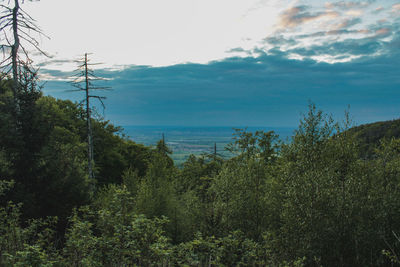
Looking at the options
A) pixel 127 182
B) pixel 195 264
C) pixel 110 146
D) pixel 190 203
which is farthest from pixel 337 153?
pixel 110 146

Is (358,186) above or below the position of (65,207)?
above

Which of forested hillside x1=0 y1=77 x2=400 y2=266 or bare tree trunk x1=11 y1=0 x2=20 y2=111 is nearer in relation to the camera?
forested hillside x1=0 y1=77 x2=400 y2=266

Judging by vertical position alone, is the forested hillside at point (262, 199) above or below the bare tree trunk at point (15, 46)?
below

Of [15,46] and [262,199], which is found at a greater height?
[15,46]

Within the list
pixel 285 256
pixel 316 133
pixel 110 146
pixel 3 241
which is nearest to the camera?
pixel 3 241

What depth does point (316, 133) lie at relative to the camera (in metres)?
21.8

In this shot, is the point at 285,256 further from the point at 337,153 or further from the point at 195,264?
the point at 195,264

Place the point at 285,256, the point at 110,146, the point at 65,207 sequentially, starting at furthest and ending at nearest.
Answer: the point at 110,146
the point at 65,207
the point at 285,256

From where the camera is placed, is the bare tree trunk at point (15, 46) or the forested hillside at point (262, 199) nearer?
the forested hillside at point (262, 199)

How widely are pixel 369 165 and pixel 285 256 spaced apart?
30.9 ft

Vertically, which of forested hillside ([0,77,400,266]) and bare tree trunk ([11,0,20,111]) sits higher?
bare tree trunk ([11,0,20,111])

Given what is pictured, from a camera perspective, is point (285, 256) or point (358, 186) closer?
point (285, 256)

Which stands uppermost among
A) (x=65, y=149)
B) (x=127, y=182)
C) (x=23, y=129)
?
(x=23, y=129)

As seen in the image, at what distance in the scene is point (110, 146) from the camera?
167 ft
